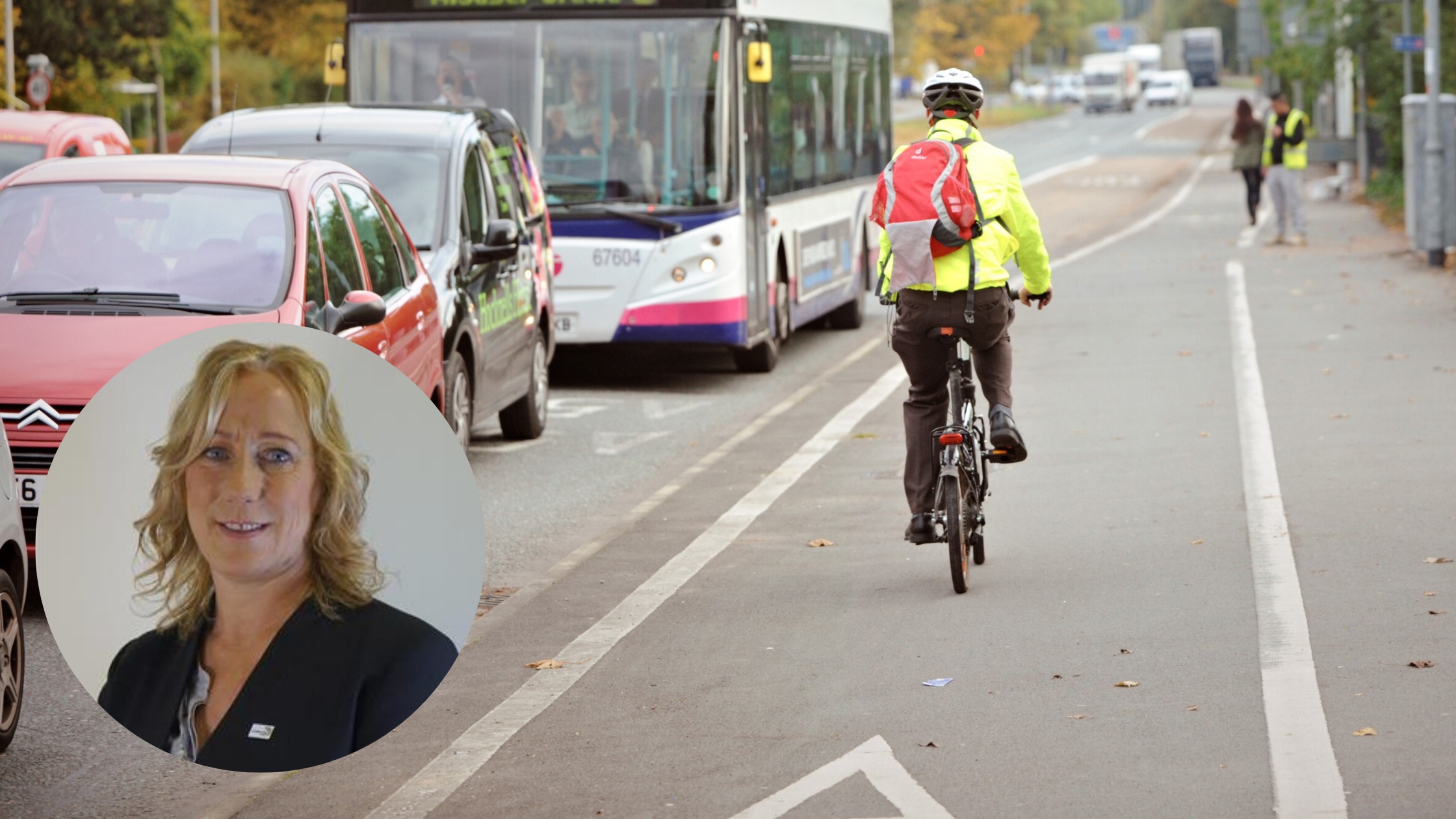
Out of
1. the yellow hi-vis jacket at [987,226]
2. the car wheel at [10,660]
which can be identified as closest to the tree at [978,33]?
the yellow hi-vis jacket at [987,226]

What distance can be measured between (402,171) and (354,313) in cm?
375

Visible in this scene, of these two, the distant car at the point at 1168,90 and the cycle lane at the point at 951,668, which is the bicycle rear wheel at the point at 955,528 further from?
the distant car at the point at 1168,90

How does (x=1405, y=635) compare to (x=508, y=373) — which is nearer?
(x=1405, y=635)

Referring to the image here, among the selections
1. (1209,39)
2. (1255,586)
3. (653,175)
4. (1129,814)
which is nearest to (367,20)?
(653,175)

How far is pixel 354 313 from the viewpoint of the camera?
866cm

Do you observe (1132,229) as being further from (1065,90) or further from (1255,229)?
(1065,90)

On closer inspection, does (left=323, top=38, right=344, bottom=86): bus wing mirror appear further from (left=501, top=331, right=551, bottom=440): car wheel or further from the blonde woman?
the blonde woman

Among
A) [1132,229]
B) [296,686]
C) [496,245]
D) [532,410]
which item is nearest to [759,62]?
[532,410]

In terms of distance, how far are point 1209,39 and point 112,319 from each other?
129 meters

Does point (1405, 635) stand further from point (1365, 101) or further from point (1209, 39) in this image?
point (1209, 39)

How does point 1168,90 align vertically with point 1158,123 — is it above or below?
above

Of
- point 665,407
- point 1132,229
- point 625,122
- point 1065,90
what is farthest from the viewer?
point 1065,90

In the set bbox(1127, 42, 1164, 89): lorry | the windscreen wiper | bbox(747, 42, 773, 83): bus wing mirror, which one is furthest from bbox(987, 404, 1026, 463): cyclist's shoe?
bbox(1127, 42, 1164, 89): lorry

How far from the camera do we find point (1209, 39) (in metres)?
132
